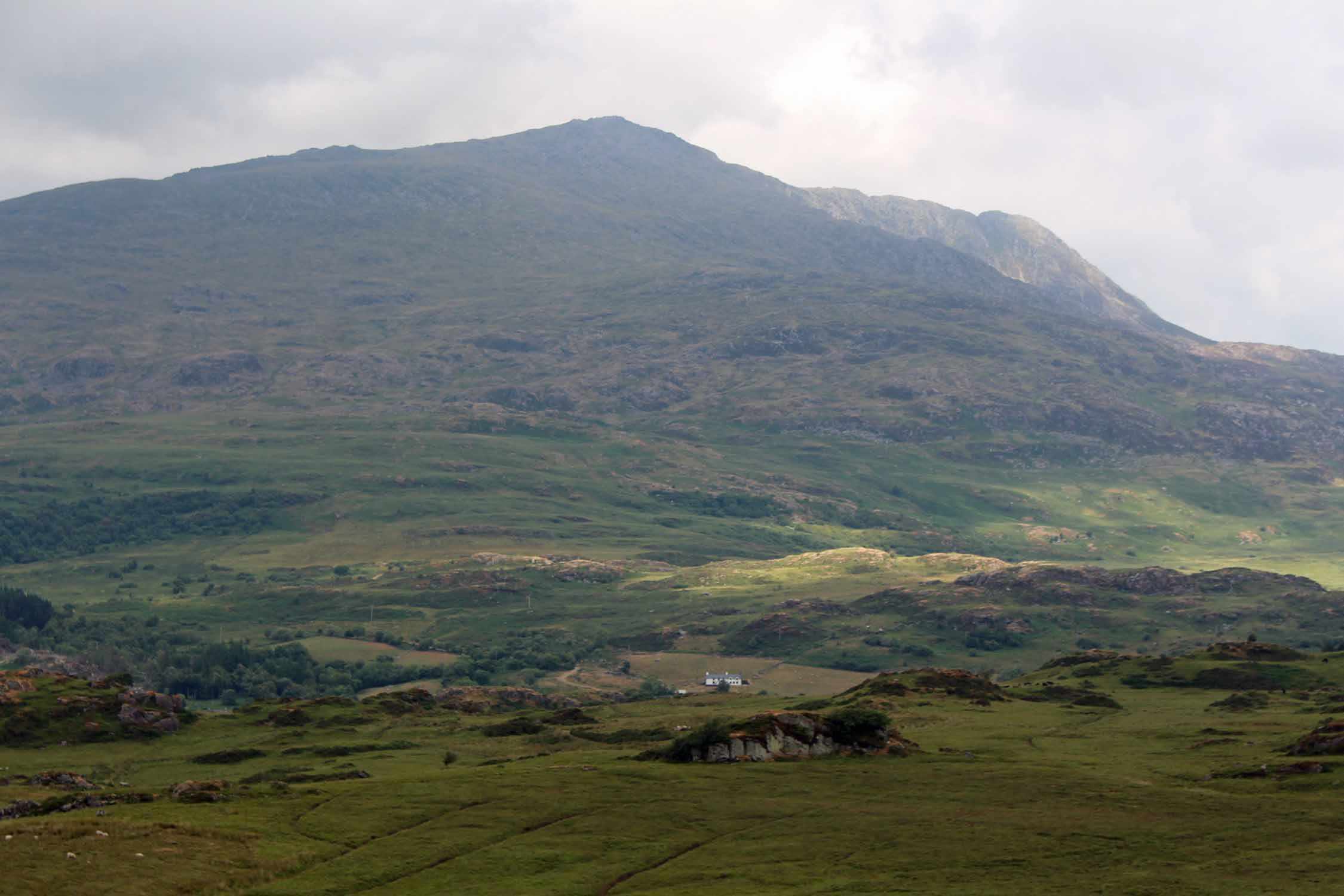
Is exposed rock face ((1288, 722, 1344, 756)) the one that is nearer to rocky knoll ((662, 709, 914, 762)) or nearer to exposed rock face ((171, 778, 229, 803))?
rocky knoll ((662, 709, 914, 762))

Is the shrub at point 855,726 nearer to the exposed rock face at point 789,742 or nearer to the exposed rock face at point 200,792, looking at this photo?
the exposed rock face at point 789,742

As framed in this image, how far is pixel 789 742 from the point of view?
400ft

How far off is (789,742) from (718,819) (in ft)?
88.3

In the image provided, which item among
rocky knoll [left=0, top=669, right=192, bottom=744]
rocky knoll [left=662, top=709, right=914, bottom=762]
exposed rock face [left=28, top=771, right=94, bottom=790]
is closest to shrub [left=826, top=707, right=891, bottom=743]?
rocky knoll [left=662, top=709, right=914, bottom=762]

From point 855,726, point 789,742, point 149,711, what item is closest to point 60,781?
point 149,711

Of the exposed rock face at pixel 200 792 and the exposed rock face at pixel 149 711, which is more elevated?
the exposed rock face at pixel 200 792

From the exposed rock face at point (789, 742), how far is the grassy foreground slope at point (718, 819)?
2701 mm

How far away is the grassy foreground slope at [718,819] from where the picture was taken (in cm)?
7781

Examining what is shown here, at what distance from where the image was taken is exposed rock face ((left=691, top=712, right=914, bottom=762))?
120 metres

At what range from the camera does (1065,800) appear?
99312mm

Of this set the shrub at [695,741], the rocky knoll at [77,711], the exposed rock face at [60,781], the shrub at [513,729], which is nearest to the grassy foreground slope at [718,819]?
the exposed rock face at [60,781]

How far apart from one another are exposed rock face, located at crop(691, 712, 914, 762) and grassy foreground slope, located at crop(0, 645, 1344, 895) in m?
2.70

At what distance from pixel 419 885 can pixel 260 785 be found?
32.9 meters

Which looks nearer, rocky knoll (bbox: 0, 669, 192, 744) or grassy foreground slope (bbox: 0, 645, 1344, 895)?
grassy foreground slope (bbox: 0, 645, 1344, 895)
